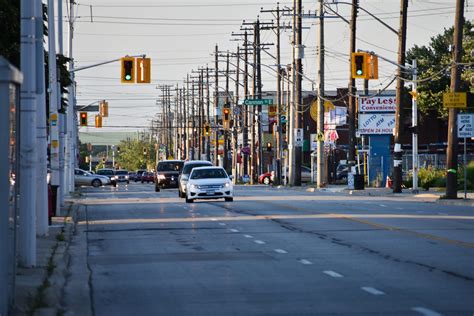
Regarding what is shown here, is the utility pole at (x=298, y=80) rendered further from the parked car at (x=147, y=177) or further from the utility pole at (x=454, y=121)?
the parked car at (x=147, y=177)

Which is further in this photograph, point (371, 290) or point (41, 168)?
point (41, 168)

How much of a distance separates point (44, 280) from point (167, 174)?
52041 millimetres

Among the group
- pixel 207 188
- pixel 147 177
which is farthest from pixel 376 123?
pixel 147 177

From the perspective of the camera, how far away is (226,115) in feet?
289

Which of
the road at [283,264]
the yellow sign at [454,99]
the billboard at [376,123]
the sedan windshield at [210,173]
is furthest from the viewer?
the billboard at [376,123]

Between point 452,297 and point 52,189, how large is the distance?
857 inches

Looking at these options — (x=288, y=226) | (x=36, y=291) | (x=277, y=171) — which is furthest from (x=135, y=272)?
(x=277, y=171)

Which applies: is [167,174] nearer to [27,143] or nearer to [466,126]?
[466,126]

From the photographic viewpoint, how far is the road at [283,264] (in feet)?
43.0

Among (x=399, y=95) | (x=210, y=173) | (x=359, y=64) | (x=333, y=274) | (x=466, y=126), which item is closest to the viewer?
(x=333, y=274)

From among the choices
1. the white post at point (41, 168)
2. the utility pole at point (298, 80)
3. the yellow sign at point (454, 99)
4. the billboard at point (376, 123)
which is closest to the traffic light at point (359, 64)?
the yellow sign at point (454, 99)

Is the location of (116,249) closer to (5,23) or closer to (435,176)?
(5,23)

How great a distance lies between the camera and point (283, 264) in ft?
59.8

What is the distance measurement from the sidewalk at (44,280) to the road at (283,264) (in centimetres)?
53
